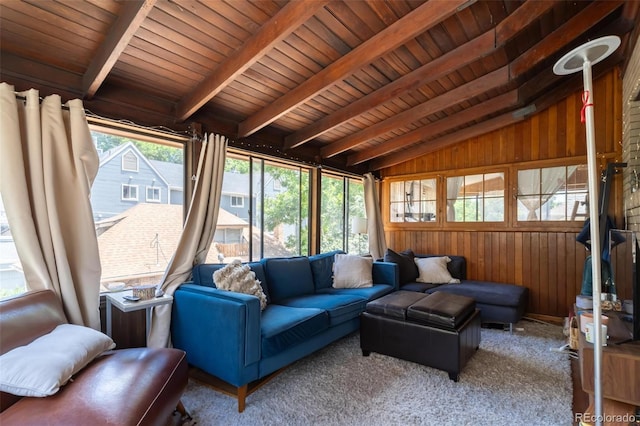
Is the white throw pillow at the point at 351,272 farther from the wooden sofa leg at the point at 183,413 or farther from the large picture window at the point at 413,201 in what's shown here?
the wooden sofa leg at the point at 183,413

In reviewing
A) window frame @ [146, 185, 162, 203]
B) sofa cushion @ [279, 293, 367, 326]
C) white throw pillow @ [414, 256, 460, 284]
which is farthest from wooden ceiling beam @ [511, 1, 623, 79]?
window frame @ [146, 185, 162, 203]

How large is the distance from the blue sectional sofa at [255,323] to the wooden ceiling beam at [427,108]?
1.87 meters

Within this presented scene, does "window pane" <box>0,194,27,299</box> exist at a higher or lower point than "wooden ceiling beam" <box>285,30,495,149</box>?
lower

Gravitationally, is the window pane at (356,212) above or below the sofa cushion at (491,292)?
above

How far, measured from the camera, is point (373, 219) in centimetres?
502

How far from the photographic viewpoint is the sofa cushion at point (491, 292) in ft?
11.4

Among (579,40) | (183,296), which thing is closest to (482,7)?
(579,40)

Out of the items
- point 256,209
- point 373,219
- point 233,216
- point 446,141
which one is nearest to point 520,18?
point 446,141

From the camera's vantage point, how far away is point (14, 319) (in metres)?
1.58

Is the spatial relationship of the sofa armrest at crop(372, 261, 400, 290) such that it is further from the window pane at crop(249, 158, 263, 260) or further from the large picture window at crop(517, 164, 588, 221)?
the large picture window at crop(517, 164, 588, 221)

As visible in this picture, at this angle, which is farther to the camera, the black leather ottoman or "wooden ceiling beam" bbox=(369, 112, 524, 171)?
"wooden ceiling beam" bbox=(369, 112, 524, 171)

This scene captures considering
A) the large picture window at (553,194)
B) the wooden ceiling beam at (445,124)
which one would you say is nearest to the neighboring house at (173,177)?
the wooden ceiling beam at (445,124)

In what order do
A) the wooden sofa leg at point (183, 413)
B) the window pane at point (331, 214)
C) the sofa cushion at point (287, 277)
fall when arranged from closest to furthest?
the wooden sofa leg at point (183, 413) → the sofa cushion at point (287, 277) → the window pane at point (331, 214)

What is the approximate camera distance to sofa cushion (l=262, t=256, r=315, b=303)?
10.5 feet
